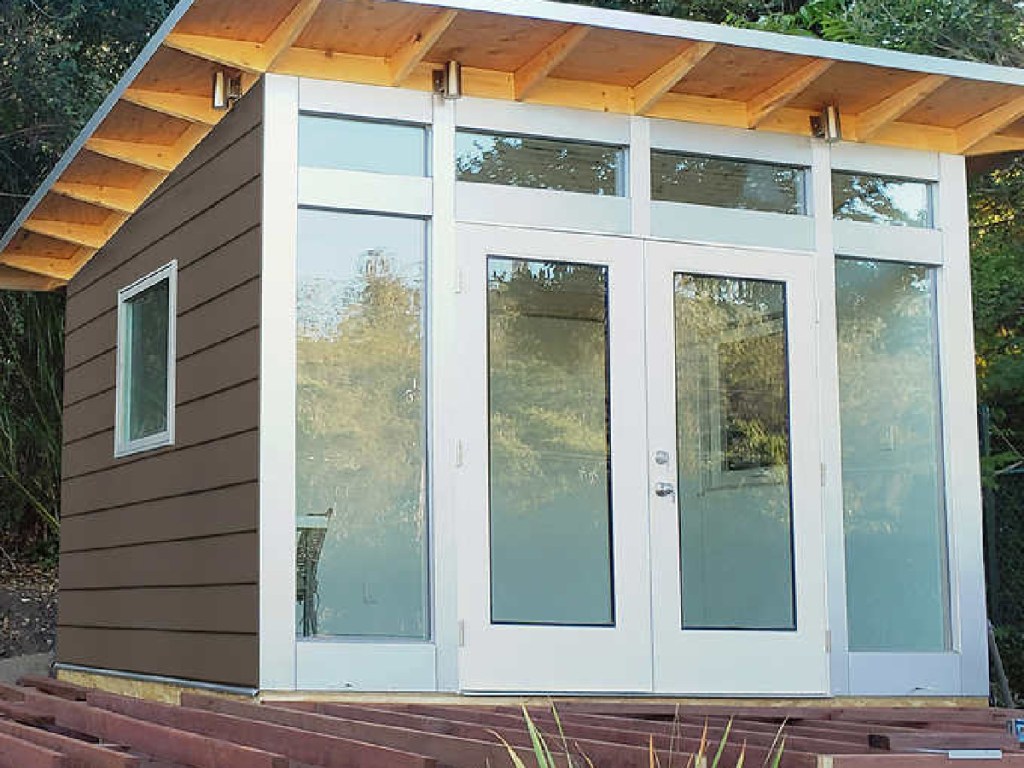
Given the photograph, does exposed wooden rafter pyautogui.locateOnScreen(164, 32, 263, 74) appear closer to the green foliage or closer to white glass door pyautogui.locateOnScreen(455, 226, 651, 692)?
white glass door pyautogui.locateOnScreen(455, 226, 651, 692)

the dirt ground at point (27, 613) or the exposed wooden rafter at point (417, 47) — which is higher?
the exposed wooden rafter at point (417, 47)

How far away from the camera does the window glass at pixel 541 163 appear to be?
5809 mm

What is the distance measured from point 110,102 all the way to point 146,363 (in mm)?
1348

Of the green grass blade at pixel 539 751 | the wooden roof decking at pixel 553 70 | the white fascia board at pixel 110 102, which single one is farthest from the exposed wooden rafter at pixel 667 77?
the green grass blade at pixel 539 751

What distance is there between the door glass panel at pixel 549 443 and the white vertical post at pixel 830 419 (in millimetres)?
979

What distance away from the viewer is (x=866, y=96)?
6.25 metres

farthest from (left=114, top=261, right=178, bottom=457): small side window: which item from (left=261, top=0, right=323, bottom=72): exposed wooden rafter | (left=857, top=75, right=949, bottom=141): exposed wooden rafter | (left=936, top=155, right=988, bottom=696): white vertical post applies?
(left=936, top=155, right=988, bottom=696): white vertical post

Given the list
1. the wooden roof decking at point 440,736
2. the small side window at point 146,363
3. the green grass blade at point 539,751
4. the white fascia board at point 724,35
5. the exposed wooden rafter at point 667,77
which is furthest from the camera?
the small side window at point 146,363

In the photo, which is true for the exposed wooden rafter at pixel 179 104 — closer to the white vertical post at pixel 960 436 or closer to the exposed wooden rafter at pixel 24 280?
the exposed wooden rafter at pixel 24 280

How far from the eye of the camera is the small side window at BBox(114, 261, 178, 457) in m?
6.60

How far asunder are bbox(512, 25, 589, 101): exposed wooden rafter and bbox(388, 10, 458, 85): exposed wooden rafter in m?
0.44

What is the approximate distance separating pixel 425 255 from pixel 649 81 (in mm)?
1162

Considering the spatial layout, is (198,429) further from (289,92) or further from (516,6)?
(516,6)

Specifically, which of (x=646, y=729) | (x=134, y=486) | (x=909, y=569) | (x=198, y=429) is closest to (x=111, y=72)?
(x=134, y=486)
